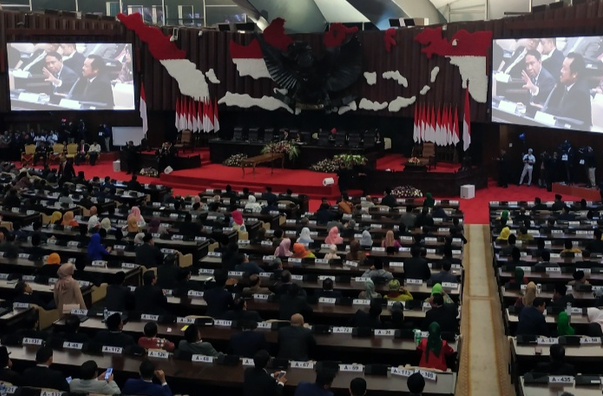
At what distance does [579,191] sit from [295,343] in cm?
1415

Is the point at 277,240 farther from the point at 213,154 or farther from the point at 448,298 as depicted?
the point at 213,154

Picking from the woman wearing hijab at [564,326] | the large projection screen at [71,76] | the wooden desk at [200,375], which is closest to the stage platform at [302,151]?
the large projection screen at [71,76]

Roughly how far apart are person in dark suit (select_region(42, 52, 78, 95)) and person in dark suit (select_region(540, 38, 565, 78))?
591 inches

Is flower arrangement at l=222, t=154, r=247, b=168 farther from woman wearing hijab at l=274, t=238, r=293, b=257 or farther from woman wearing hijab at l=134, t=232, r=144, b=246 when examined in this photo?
woman wearing hijab at l=274, t=238, r=293, b=257

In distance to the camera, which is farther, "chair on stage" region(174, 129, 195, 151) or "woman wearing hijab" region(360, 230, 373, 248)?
"chair on stage" region(174, 129, 195, 151)

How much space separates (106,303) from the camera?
8.90 m

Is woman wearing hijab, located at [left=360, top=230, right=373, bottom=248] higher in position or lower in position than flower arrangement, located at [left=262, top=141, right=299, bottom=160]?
lower

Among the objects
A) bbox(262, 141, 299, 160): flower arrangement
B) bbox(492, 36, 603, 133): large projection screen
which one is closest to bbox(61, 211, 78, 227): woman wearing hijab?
bbox(262, 141, 299, 160): flower arrangement

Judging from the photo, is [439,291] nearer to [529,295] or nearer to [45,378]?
[529,295]

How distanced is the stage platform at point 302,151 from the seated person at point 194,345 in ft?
49.2

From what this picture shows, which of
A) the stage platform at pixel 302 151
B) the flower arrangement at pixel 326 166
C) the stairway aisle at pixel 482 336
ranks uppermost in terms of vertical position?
the stage platform at pixel 302 151

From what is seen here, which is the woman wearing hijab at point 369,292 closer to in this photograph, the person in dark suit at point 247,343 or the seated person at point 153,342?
the person in dark suit at point 247,343

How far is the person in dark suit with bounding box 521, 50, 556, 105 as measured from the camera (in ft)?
62.2

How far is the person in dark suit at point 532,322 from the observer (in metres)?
7.89
